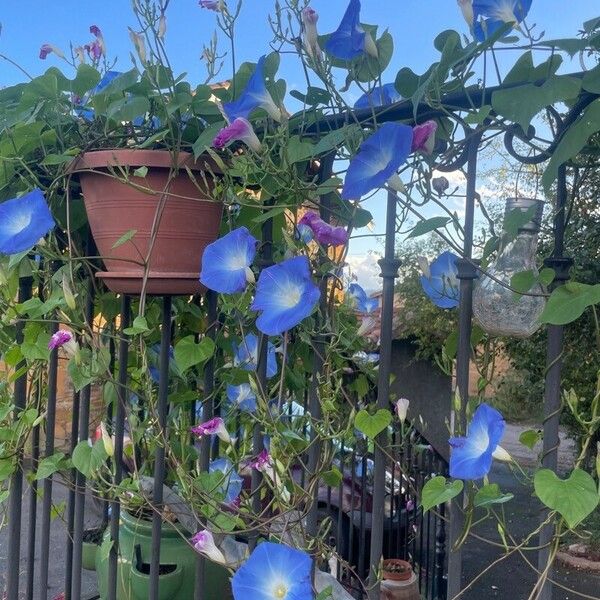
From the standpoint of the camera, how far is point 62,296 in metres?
1.22

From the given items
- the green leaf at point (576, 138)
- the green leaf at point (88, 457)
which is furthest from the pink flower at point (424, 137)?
the green leaf at point (88, 457)

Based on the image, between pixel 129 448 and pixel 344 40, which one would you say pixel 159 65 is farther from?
pixel 129 448

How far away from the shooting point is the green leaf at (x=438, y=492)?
33.4 inches

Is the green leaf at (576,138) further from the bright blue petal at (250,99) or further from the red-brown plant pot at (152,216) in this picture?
Answer: the red-brown plant pot at (152,216)

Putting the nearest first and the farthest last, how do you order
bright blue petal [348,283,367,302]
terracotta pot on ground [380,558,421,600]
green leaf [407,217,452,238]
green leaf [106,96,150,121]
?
green leaf [407,217,452,238]
green leaf [106,96,150,121]
bright blue petal [348,283,367,302]
terracotta pot on ground [380,558,421,600]

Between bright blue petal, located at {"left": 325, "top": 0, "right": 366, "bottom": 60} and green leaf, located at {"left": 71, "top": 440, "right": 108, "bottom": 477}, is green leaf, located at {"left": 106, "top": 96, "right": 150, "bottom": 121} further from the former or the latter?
green leaf, located at {"left": 71, "top": 440, "right": 108, "bottom": 477}

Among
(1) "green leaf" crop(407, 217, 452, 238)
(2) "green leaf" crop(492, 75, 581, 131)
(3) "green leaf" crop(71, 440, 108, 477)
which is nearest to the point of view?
(2) "green leaf" crop(492, 75, 581, 131)

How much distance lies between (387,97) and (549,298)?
427 millimetres

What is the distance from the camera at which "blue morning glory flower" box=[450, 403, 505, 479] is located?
79cm

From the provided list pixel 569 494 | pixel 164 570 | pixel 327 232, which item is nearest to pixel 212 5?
pixel 327 232

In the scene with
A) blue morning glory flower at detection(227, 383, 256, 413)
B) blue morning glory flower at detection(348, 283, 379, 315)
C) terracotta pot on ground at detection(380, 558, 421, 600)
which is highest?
blue morning glory flower at detection(348, 283, 379, 315)

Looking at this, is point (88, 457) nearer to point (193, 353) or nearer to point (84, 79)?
point (193, 353)

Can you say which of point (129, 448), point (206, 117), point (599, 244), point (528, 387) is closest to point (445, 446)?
point (528, 387)

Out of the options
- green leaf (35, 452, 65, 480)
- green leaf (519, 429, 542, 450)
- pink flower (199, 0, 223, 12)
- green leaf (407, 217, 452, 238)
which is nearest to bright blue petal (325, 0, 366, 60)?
green leaf (407, 217, 452, 238)
